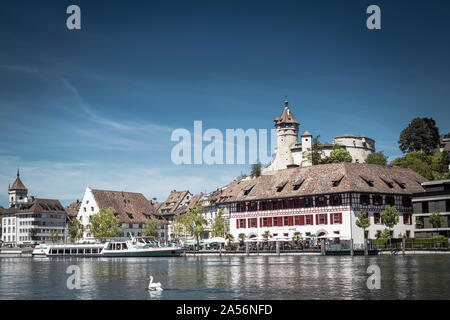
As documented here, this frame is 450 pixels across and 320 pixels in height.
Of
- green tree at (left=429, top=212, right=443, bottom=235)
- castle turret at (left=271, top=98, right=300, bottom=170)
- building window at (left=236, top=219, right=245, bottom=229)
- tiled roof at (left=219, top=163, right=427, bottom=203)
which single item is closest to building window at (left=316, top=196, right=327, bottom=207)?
tiled roof at (left=219, top=163, right=427, bottom=203)

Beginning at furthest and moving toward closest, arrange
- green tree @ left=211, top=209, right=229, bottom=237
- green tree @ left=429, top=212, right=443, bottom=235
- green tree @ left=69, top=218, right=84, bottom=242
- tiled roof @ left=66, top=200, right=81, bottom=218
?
tiled roof @ left=66, top=200, right=81, bottom=218
green tree @ left=69, top=218, right=84, bottom=242
green tree @ left=211, top=209, right=229, bottom=237
green tree @ left=429, top=212, right=443, bottom=235

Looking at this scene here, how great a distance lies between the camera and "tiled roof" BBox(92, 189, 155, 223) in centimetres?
13388

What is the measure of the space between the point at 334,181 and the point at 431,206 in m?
14.2

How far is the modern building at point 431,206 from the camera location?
79.2m

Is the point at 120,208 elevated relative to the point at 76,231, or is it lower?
elevated

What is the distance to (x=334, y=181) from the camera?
84.2 meters

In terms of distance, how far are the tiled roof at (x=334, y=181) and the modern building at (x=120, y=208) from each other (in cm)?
4546

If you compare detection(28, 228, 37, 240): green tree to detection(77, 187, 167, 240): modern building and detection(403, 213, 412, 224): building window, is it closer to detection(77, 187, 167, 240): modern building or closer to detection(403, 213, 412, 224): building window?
detection(77, 187, 167, 240): modern building

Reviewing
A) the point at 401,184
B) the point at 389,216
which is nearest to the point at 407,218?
the point at 401,184

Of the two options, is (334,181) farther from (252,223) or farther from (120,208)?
(120,208)

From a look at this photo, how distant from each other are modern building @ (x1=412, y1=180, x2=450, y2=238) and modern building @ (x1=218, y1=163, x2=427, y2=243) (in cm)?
271

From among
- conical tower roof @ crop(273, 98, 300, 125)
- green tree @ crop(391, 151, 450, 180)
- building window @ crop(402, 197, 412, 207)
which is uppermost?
conical tower roof @ crop(273, 98, 300, 125)

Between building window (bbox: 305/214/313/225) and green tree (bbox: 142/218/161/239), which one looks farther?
green tree (bbox: 142/218/161/239)

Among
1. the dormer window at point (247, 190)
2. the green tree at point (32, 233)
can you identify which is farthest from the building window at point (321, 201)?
the green tree at point (32, 233)
